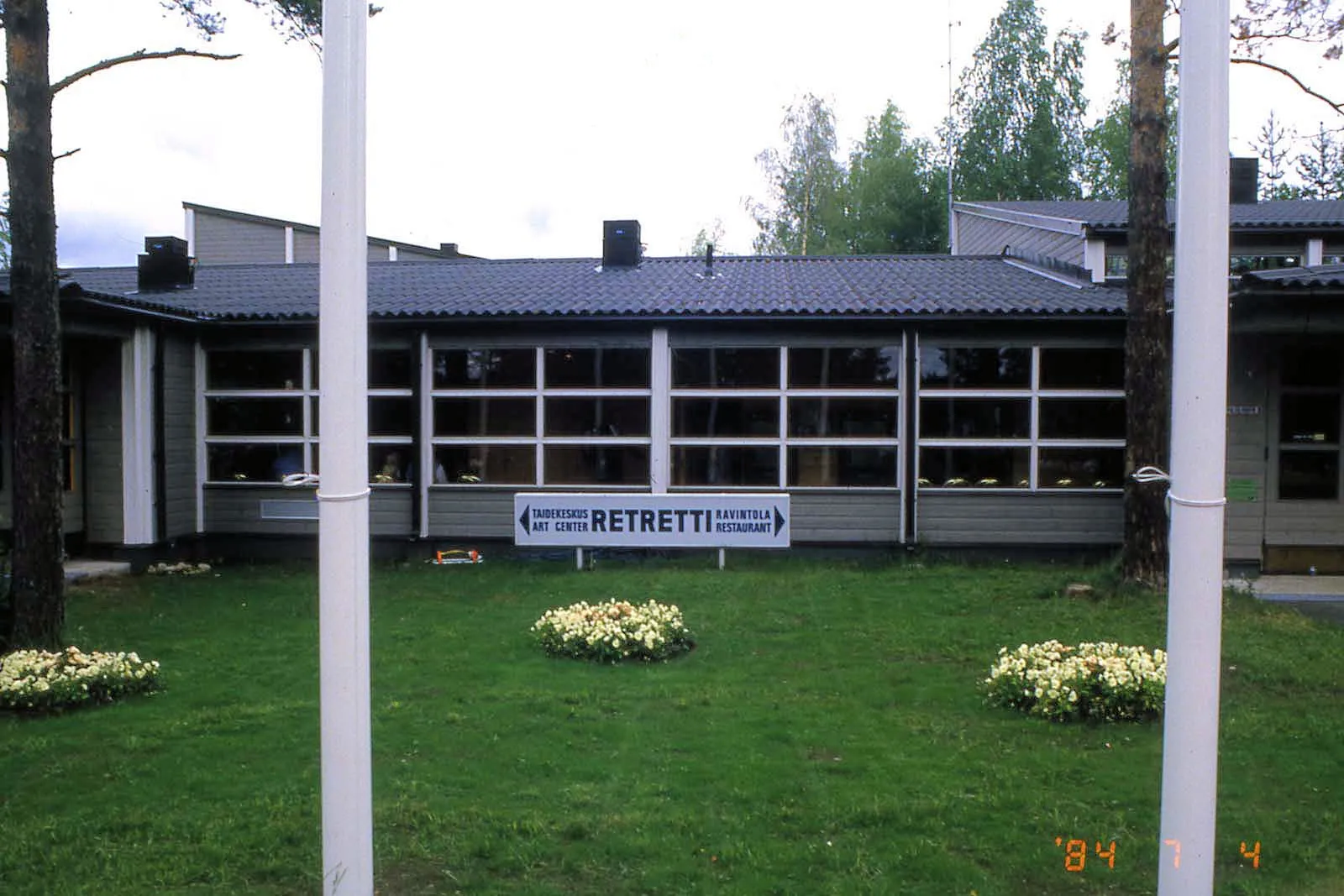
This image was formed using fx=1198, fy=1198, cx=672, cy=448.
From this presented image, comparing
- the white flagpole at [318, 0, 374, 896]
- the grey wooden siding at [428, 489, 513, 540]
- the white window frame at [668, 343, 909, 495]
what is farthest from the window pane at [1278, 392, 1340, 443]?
the white flagpole at [318, 0, 374, 896]

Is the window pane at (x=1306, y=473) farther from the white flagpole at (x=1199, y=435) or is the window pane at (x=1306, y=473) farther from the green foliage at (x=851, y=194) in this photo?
the green foliage at (x=851, y=194)

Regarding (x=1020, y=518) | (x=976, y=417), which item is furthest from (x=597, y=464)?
(x=1020, y=518)

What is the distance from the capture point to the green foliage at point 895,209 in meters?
44.2

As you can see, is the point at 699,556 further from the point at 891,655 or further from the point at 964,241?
the point at 964,241

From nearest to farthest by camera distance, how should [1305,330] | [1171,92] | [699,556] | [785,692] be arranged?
[785,692] < [1305,330] < [699,556] < [1171,92]

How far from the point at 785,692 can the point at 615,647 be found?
1570mm

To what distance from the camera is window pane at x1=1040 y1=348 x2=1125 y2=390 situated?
15.0 metres

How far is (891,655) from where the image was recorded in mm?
9281

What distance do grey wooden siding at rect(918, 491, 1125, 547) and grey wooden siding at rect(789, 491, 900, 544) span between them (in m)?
0.40

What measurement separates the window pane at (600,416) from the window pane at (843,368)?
1998 millimetres

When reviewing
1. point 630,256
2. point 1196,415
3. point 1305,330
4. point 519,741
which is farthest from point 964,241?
point 1196,415

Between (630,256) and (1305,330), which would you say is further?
(630,256)

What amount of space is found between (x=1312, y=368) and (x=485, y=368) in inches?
396
